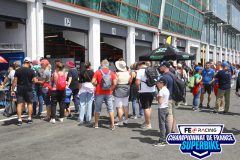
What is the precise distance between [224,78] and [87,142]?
19.6 ft

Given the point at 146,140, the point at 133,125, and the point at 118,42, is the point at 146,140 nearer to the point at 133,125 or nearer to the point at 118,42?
the point at 133,125

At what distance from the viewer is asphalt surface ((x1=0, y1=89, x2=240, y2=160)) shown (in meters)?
6.12

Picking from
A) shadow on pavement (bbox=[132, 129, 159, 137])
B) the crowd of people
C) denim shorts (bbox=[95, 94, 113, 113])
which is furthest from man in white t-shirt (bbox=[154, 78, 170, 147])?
denim shorts (bbox=[95, 94, 113, 113])

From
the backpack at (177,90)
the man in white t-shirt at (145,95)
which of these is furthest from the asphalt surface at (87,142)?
the backpack at (177,90)

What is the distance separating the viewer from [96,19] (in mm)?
20312

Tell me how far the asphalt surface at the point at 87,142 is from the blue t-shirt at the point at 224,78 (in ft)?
5.07

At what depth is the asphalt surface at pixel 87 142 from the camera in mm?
6121

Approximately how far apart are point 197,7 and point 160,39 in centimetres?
1154

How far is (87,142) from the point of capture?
23.5 ft

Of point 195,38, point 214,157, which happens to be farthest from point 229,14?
point 214,157

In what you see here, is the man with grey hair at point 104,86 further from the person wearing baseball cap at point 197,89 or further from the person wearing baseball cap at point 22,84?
the person wearing baseball cap at point 197,89

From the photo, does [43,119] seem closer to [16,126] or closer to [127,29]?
Answer: [16,126]

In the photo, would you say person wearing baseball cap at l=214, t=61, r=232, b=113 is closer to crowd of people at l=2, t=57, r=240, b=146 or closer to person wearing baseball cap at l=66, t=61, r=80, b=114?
crowd of people at l=2, t=57, r=240, b=146

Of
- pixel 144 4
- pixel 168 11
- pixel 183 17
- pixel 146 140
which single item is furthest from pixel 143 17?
pixel 146 140
